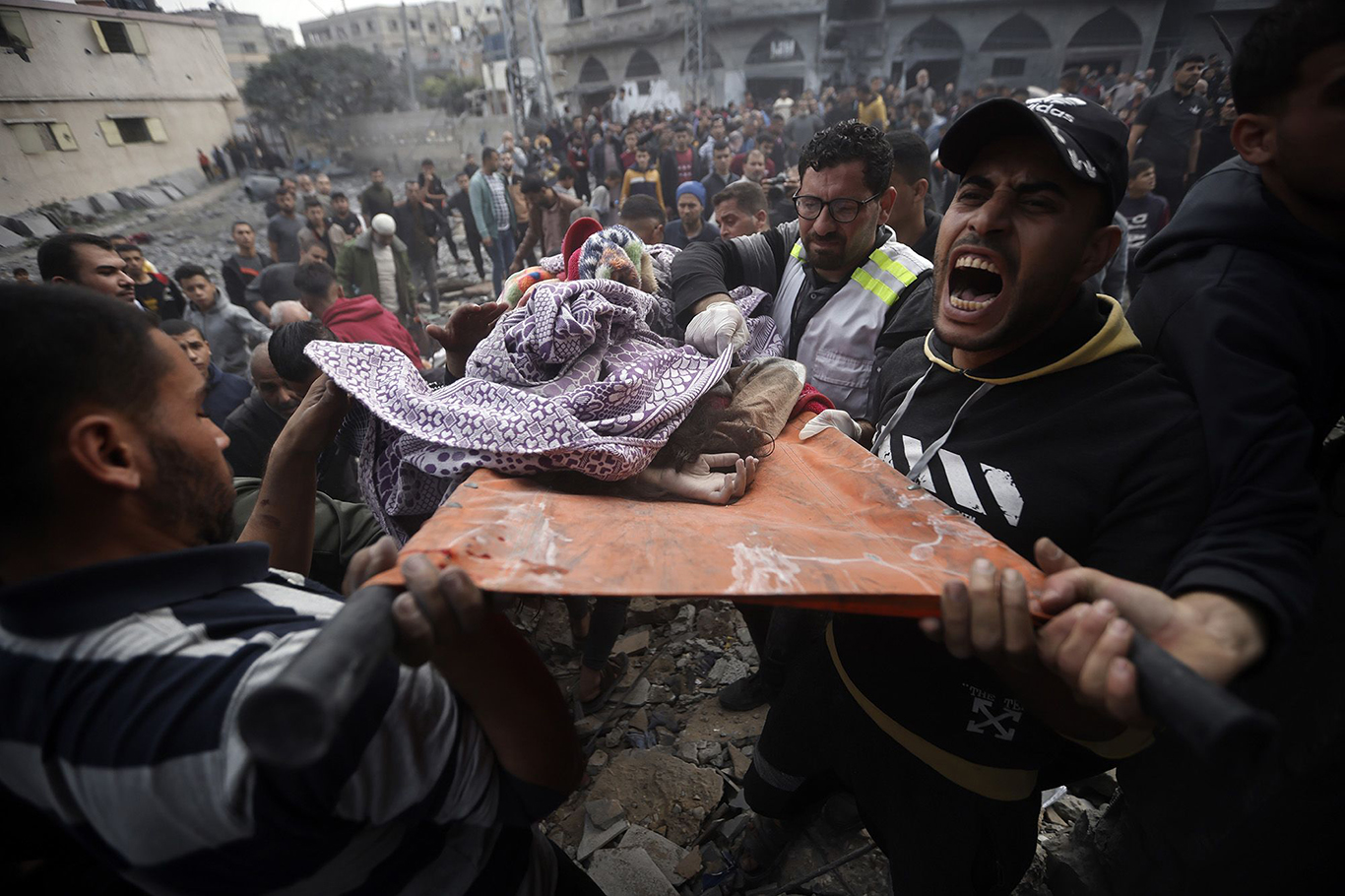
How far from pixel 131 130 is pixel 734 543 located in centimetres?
986

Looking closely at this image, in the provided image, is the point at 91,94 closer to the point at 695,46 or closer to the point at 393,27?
the point at 695,46

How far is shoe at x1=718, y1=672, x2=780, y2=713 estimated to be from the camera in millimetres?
3105

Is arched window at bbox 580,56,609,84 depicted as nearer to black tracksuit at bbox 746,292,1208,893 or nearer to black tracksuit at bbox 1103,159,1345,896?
black tracksuit at bbox 746,292,1208,893

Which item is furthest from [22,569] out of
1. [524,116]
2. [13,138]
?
[524,116]

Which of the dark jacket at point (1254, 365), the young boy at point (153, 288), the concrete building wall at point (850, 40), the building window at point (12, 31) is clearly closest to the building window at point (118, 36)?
the building window at point (12, 31)

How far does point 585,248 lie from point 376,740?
1.60 meters

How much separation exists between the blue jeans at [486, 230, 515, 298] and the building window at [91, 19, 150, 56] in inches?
184

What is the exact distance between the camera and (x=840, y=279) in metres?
2.59

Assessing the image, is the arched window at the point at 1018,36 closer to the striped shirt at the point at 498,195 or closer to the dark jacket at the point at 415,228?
the striped shirt at the point at 498,195

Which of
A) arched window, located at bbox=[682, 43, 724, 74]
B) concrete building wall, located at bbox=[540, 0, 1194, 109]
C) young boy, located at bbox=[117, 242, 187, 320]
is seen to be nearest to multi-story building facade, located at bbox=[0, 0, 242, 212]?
young boy, located at bbox=[117, 242, 187, 320]

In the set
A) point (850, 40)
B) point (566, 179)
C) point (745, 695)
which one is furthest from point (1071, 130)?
point (850, 40)

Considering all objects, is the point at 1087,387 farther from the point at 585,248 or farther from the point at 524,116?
the point at 524,116

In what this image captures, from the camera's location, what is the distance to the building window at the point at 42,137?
14.9 ft

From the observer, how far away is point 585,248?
1.98m
